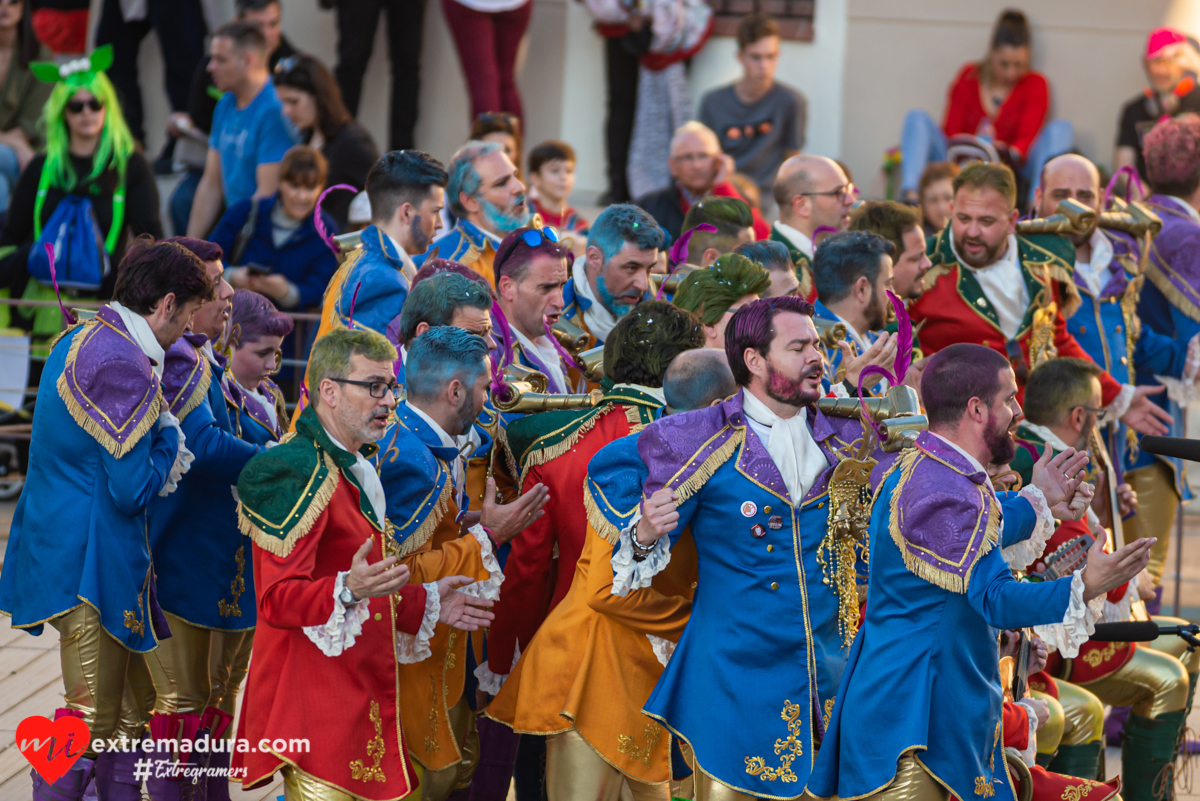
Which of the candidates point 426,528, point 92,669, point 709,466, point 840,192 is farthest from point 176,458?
point 840,192

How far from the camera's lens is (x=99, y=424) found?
12.6 ft

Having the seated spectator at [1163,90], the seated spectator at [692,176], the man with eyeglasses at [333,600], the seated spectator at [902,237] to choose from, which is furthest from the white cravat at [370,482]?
the seated spectator at [1163,90]

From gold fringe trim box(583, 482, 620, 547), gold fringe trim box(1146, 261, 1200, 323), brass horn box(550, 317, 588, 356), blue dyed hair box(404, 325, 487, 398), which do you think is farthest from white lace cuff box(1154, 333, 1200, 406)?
blue dyed hair box(404, 325, 487, 398)

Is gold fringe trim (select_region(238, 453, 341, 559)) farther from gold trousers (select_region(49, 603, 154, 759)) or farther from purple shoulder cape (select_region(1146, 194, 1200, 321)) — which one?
purple shoulder cape (select_region(1146, 194, 1200, 321))

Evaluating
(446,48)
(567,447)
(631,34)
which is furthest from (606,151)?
(567,447)

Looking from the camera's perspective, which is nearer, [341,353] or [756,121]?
[341,353]

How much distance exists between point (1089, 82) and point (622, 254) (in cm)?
622

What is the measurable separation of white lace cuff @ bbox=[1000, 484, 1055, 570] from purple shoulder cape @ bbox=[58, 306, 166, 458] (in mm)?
2265

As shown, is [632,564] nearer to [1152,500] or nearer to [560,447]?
[560,447]

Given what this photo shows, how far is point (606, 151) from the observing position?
9359 millimetres

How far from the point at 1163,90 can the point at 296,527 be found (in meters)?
6.70

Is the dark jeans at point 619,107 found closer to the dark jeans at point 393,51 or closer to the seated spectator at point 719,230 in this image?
the dark jeans at point 393,51

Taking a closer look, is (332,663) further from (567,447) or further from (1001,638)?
(1001,638)

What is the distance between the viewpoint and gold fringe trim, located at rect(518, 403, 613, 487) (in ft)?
12.5
